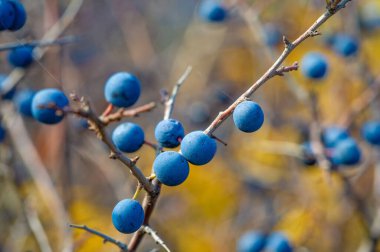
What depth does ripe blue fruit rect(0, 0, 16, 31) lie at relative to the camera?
2215 mm

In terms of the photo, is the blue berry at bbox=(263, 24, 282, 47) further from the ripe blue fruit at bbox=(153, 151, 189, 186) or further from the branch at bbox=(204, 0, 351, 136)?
the ripe blue fruit at bbox=(153, 151, 189, 186)

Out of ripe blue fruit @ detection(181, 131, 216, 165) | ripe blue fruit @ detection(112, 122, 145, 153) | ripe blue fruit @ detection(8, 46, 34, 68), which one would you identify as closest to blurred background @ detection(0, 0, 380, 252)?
ripe blue fruit @ detection(8, 46, 34, 68)

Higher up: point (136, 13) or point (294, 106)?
point (136, 13)

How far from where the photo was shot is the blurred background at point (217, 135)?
374 cm

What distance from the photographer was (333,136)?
10.6 feet

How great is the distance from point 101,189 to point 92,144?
38.9 inches

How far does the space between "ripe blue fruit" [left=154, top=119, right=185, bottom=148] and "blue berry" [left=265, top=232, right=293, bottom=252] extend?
1.56 metres

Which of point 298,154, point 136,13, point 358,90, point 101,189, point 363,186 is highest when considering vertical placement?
point 136,13

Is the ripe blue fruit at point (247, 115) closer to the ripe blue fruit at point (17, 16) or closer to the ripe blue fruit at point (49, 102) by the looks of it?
the ripe blue fruit at point (49, 102)

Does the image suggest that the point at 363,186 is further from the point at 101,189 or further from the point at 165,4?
the point at 165,4

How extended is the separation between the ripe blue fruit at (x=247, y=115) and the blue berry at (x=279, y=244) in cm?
162

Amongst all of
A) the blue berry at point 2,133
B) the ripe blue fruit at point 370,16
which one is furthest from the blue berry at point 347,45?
the blue berry at point 2,133

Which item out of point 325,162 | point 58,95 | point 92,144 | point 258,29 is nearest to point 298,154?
point 325,162

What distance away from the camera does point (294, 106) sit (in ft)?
17.8
